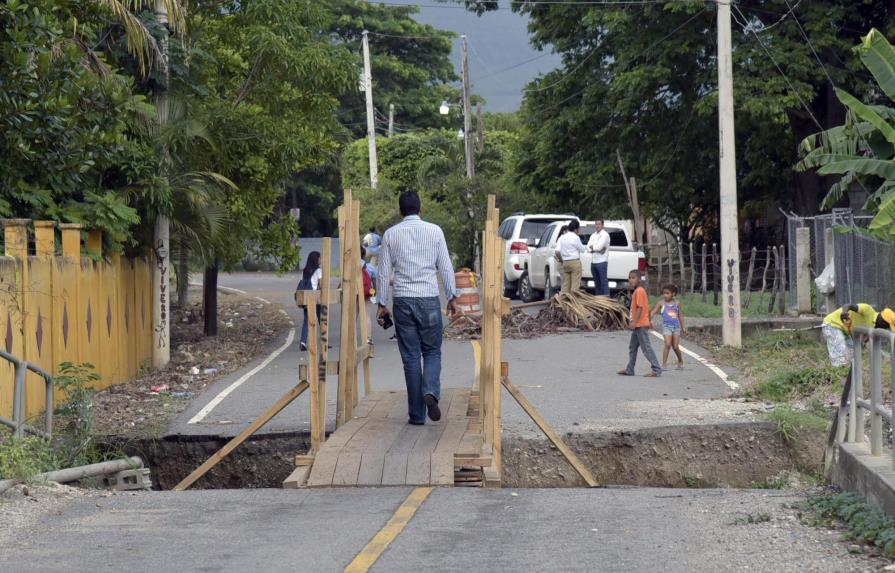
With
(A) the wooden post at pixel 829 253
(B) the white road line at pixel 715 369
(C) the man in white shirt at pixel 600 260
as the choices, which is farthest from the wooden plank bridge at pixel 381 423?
(C) the man in white shirt at pixel 600 260

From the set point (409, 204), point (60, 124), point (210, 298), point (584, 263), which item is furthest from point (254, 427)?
point (584, 263)

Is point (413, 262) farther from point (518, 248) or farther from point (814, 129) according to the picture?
point (814, 129)

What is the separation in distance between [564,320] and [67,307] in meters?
10.9

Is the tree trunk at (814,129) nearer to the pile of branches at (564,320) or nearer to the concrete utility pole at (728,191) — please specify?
the pile of branches at (564,320)

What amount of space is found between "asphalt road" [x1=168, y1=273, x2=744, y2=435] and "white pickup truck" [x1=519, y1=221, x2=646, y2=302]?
4915mm

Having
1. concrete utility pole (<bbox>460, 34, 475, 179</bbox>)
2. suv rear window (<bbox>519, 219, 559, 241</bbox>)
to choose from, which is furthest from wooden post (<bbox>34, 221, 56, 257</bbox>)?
concrete utility pole (<bbox>460, 34, 475, 179</bbox>)

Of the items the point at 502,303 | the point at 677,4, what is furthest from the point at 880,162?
the point at 677,4

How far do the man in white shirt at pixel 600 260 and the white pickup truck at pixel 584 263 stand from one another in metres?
1.32

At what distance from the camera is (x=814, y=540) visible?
7.23 m

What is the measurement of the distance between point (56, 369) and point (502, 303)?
19.2 ft

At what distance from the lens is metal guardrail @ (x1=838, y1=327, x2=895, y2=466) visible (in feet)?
26.5

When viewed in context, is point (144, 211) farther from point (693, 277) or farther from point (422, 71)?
point (422, 71)

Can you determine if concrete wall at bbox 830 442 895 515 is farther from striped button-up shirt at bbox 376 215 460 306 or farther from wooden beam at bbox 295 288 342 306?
wooden beam at bbox 295 288 342 306

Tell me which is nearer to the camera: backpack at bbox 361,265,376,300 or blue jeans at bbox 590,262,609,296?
backpack at bbox 361,265,376,300
